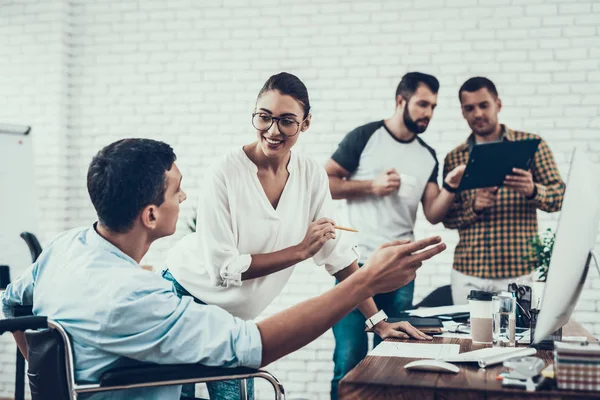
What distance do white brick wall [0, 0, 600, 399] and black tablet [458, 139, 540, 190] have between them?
1.22 metres

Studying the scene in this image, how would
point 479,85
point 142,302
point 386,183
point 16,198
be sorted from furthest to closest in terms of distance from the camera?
1. point 16,198
2. point 479,85
3. point 386,183
4. point 142,302

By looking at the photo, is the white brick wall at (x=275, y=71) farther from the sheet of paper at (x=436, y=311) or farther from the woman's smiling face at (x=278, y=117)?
the woman's smiling face at (x=278, y=117)

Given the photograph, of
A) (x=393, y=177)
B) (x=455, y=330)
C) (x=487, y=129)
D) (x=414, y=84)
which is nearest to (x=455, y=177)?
(x=393, y=177)

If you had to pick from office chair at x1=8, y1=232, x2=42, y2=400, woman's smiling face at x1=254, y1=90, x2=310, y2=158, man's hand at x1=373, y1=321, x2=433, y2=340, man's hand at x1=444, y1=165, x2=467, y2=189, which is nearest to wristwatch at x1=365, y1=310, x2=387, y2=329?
man's hand at x1=373, y1=321, x2=433, y2=340

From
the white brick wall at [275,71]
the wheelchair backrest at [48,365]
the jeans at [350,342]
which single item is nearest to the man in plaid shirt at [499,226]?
the jeans at [350,342]

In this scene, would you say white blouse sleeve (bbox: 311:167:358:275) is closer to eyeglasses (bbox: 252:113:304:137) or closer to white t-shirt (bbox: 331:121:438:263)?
eyeglasses (bbox: 252:113:304:137)

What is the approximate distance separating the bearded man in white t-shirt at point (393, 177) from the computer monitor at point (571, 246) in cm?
173

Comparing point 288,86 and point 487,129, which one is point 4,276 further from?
point 487,129

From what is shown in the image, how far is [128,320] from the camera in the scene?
1.38 metres

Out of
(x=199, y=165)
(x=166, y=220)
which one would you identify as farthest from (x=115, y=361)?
(x=199, y=165)

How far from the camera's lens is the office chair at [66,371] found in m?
1.42

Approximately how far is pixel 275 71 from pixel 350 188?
151 cm

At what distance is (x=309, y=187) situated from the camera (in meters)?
2.39

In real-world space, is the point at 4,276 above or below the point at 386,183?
below
